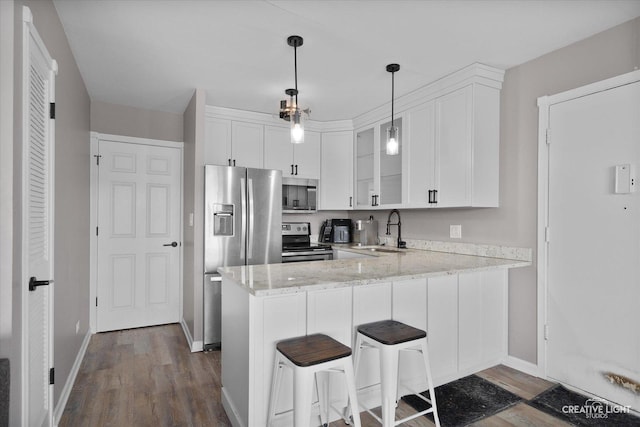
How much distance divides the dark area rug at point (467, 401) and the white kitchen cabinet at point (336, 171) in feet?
7.80

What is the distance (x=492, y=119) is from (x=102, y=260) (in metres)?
4.09

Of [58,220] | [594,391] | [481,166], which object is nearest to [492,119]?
[481,166]

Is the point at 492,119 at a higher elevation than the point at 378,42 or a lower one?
lower

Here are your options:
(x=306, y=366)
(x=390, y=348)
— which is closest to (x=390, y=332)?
(x=390, y=348)

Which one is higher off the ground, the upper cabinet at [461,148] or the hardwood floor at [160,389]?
the upper cabinet at [461,148]

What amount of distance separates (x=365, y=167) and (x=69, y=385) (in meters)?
3.34

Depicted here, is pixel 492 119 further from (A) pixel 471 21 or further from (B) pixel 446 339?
(B) pixel 446 339

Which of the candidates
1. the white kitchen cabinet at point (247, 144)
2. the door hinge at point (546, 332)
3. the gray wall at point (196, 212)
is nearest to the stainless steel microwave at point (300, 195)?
the white kitchen cabinet at point (247, 144)

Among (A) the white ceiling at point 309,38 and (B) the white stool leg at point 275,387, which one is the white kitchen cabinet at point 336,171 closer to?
(A) the white ceiling at point 309,38

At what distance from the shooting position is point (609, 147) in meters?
2.29

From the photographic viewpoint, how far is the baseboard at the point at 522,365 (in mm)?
2685

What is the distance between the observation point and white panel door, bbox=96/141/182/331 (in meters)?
3.84

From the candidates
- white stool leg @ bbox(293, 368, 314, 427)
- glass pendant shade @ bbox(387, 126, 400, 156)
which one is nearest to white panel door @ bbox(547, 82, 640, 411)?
glass pendant shade @ bbox(387, 126, 400, 156)

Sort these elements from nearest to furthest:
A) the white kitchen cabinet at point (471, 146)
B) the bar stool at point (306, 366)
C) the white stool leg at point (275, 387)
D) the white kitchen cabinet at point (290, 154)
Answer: the bar stool at point (306, 366)
the white stool leg at point (275, 387)
the white kitchen cabinet at point (471, 146)
the white kitchen cabinet at point (290, 154)
